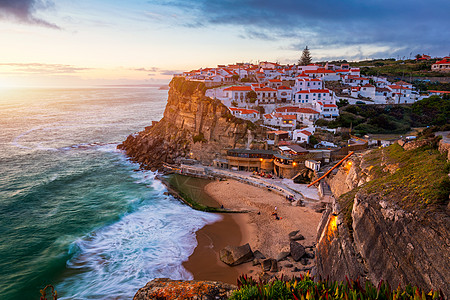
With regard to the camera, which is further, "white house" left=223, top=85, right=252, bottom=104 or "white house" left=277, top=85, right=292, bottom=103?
"white house" left=277, top=85, right=292, bottom=103

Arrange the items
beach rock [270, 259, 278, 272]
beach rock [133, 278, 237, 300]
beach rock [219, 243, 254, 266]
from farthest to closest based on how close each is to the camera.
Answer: beach rock [219, 243, 254, 266] → beach rock [270, 259, 278, 272] → beach rock [133, 278, 237, 300]

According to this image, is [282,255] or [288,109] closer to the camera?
[282,255]

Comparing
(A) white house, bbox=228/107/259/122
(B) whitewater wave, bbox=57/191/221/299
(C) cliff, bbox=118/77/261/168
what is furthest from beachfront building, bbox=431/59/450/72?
(B) whitewater wave, bbox=57/191/221/299

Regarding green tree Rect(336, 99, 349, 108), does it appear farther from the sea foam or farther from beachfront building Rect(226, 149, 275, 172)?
the sea foam

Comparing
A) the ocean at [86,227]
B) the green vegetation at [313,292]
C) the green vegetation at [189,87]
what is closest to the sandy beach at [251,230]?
the ocean at [86,227]

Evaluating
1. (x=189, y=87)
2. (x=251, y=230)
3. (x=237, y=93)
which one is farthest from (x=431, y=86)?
(x=251, y=230)

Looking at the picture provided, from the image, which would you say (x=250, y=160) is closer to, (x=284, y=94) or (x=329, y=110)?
(x=329, y=110)
